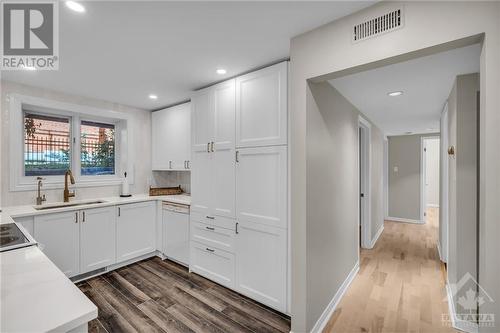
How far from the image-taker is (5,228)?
1.73 meters

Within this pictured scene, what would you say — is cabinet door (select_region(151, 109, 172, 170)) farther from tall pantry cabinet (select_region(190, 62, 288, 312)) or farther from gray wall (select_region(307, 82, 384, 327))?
gray wall (select_region(307, 82, 384, 327))

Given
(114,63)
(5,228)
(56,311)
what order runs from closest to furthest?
1. (56,311)
2. (5,228)
3. (114,63)

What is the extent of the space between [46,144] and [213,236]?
2.59m

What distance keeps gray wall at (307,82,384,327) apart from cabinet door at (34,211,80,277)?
8.71ft

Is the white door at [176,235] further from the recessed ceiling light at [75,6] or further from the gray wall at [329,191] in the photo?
the recessed ceiling light at [75,6]

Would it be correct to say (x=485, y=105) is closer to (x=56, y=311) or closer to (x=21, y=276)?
(x=56, y=311)

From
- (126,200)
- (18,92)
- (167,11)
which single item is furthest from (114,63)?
(126,200)

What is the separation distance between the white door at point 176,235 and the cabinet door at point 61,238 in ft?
3.37

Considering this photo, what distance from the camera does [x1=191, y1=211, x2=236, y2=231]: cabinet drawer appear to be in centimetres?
247

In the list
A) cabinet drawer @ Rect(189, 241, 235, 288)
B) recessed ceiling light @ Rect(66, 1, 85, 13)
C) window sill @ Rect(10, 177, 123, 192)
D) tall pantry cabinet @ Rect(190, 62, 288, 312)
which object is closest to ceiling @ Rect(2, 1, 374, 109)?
recessed ceiling light @ Rect(66, 1, 85, 13)

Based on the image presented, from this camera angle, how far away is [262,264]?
2.21 m

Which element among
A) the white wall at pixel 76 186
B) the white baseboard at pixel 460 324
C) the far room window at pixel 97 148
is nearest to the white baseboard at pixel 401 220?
the white baseboard at pixel 460 324

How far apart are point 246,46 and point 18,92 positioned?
281 cm

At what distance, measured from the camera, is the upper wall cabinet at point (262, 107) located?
2.06 metres
